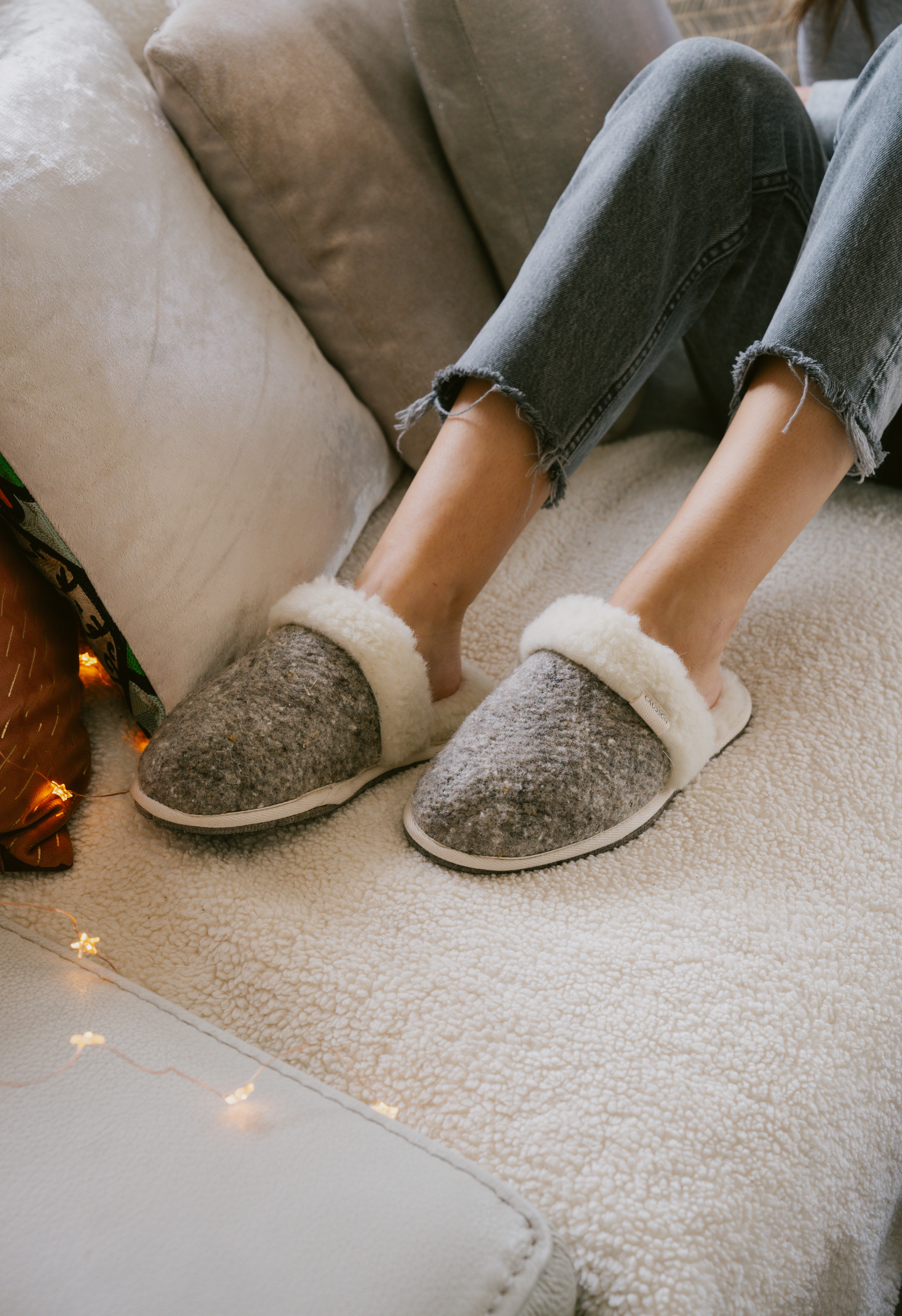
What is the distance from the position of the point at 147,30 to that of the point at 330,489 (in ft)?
1.74

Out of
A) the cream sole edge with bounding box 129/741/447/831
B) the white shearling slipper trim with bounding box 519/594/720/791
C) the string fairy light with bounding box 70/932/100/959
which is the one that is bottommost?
the string fairy light with bounding box 70/932/100/959

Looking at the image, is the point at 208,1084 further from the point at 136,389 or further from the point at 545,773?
the point at 136,389

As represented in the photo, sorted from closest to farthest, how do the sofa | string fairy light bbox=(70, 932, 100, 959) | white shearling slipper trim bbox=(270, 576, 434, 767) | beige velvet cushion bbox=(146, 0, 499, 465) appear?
the sofa
string fairy light bbox=(70, 932, 100, 959)
white shearling slipper trim bbox=(270, 576, 434, 767)
beige velvet cushion bbox=(146, 0, 499, 465)

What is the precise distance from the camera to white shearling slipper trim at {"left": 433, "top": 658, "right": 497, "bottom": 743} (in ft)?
2.18

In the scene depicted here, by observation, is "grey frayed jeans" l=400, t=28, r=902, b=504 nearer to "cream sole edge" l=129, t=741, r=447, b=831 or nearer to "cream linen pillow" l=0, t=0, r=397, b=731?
"cream linen pillow" l=0, t=0, r=397, b=731

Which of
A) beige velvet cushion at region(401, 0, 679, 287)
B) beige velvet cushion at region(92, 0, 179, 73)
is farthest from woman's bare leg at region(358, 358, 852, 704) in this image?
beige velvet cushion at region(92, 0, 179, 73)

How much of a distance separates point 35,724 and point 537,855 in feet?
1.13

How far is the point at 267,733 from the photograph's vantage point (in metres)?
0.56

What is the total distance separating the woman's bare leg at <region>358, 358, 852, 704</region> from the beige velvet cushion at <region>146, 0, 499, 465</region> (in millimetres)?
207

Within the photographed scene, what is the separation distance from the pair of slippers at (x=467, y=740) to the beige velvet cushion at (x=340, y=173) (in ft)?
1.13

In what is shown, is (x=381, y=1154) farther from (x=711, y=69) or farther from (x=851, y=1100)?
(x=711, y=69)

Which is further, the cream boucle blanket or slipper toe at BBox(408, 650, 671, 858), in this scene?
slipper toe at BBox(408, 650, 671, 858)

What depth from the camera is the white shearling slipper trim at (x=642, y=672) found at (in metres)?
0.56

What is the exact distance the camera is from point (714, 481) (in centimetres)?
60
